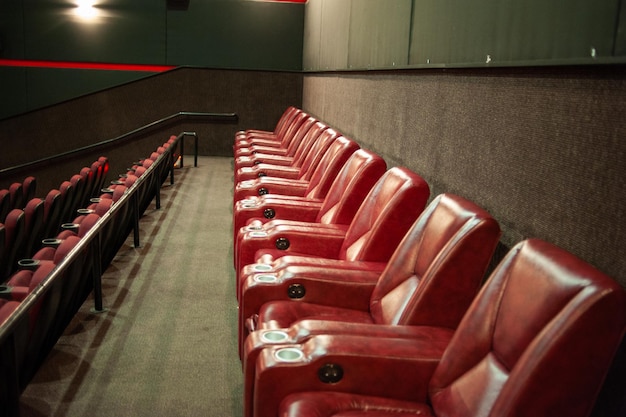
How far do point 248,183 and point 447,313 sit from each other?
255cm

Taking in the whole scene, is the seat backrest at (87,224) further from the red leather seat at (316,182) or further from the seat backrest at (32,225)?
the red leather seat at (316,182)

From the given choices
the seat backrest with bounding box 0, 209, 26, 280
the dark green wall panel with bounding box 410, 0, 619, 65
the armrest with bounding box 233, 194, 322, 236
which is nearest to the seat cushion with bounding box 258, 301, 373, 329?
the dark green wall panel with bounding box 410, 0, 619, 65

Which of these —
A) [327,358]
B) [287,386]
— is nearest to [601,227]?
[327,358]

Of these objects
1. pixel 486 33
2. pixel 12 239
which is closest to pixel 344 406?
pixel 486 33

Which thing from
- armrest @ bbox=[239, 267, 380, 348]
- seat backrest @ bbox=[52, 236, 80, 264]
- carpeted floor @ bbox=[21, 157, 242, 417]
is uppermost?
armrest @ bbox=[239, 267, 380, 348]

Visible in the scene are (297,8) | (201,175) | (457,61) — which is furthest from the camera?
(297,8)

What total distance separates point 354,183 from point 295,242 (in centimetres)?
39

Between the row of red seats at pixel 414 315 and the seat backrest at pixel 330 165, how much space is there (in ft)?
1.61

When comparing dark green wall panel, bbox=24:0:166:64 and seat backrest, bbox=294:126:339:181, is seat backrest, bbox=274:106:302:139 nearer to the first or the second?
seat backrest, bbox=294:126:339:181

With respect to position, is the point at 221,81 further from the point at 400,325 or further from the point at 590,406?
the point at 590,406

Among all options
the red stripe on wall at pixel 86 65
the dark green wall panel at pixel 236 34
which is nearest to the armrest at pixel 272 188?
the dark green wall panel at pixel 236 34

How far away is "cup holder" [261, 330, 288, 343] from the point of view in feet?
6.04

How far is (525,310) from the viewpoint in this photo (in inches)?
54.6

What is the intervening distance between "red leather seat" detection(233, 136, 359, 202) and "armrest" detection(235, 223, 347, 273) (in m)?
0.74
